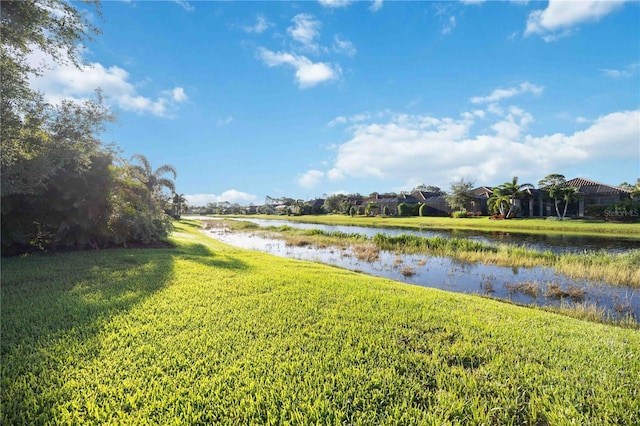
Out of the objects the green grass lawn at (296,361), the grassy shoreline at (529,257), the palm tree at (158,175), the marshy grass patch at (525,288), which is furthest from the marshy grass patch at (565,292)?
the palm tree at (158,175)

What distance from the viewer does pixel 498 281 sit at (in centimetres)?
1208

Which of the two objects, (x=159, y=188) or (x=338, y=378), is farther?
(x=159, y=188)

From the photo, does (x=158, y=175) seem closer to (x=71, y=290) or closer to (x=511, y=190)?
(x=71, y=290)

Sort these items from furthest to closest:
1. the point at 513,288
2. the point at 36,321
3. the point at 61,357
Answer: the point at 513,288
the point at 36,321
the point at 61,357

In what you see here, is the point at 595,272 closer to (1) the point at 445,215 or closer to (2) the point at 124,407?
(2) the point at 124,407

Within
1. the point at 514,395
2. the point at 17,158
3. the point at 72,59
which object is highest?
the point at 72,59

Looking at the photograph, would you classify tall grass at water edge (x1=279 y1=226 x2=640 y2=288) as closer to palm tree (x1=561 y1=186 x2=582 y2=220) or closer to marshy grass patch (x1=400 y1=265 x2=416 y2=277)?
marshy grass patch (x1=400 y1=265 x2=416 y2=277)

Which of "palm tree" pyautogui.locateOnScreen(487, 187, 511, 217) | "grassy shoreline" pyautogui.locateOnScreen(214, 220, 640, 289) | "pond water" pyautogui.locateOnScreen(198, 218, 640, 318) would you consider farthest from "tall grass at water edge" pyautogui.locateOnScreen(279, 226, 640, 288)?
"palm tree" pyautogui.locateOnScreen(487, 187, 511, 217)

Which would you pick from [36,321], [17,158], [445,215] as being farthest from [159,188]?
[445,215]

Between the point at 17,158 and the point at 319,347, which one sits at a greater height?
the point at 17,158

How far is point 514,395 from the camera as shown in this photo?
313cm

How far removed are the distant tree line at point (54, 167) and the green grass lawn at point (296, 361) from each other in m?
4.14

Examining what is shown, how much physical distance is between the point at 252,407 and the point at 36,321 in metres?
4.13

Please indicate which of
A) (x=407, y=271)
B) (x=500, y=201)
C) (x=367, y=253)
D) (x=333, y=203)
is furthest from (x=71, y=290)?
(x=333, y=203)
